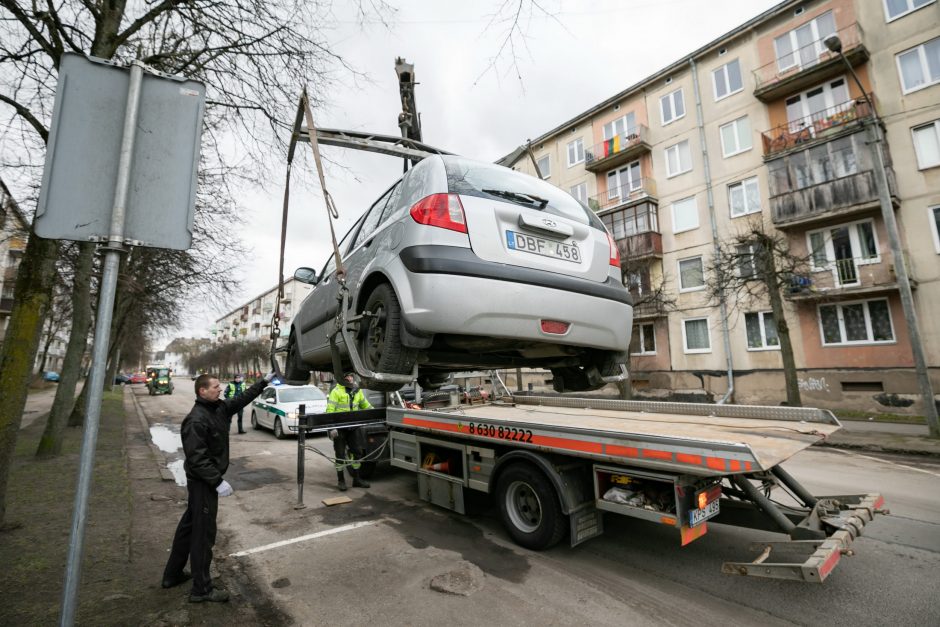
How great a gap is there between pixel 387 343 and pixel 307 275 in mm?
2988

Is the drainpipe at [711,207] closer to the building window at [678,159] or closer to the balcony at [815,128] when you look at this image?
the building window at [678,159]

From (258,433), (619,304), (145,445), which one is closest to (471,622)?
(619,304)

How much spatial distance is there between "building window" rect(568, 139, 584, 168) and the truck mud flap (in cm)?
2284

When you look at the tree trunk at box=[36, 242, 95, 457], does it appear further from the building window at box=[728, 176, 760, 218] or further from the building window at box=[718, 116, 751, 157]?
the building window at box=[718, 116, 751, 157]

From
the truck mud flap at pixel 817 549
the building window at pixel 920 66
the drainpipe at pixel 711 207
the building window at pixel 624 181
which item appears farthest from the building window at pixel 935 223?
the truck mud flap at pixel 817 549

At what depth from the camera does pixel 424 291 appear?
2.64 m

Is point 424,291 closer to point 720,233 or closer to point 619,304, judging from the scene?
point 619,304

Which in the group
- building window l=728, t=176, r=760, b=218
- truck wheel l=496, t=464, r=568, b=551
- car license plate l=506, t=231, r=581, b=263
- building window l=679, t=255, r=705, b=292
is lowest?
truck wheel l=496, t=464, r=568, b=551

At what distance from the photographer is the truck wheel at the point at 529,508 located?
147 inches

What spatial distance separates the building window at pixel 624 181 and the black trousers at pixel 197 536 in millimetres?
21452

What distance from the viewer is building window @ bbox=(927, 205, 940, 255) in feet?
44.0

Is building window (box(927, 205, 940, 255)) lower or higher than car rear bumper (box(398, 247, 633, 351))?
higher

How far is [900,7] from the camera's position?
14.4 meters

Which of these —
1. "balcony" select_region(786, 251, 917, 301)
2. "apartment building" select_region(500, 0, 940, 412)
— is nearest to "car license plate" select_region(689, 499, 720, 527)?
"apartment building" select_region(500, 0, 940, 412)
